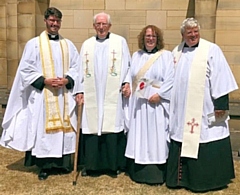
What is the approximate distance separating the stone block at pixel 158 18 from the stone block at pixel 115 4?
0.50m

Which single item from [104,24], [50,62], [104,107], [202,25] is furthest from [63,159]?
[202,25]

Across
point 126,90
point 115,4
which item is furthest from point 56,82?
point 115,4

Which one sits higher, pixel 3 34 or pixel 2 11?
pixel 2 11

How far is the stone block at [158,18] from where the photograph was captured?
783 centimetres

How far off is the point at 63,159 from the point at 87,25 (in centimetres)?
323

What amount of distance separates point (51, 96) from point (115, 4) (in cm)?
304

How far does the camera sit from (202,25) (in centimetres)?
712

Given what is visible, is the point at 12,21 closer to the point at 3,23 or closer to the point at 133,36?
the point at 3,23

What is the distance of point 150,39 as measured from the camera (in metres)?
5.33

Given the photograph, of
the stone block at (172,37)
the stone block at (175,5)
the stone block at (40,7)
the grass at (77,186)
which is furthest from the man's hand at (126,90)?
the stone block at (40,7)

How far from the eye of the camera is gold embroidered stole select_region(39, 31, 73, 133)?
18.3 feet

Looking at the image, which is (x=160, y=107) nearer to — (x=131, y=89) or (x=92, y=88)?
(x=131, y=89)

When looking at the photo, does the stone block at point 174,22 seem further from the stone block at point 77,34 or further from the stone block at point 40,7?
the stone block at point 40,7

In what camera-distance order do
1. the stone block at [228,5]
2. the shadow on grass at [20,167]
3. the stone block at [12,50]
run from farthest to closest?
the stone block at [12,50] → the stone block at [228,5] → the shadow on grass at [20,167]
